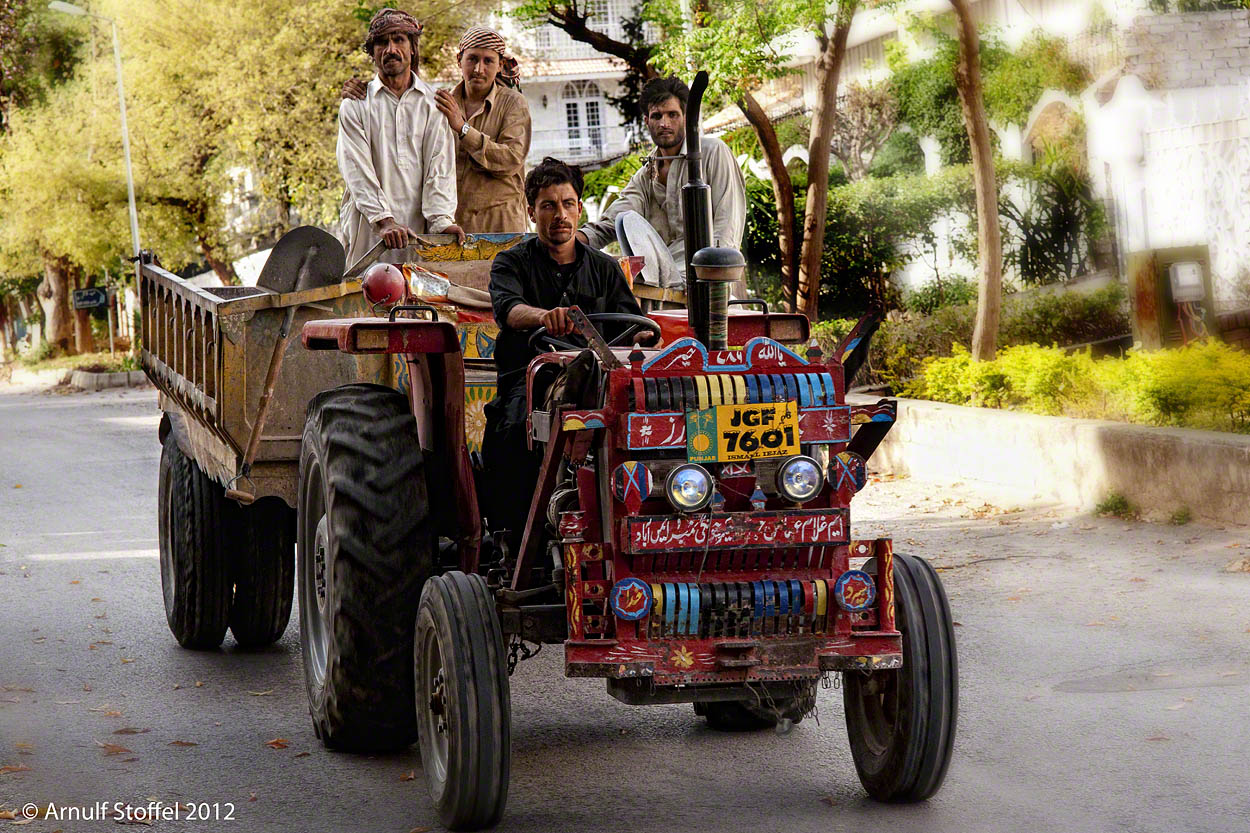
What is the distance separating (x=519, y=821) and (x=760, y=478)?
1.33 metres

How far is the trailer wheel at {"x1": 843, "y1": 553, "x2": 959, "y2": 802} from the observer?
4793 millimetres

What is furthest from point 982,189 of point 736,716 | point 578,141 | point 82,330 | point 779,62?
point 578,141

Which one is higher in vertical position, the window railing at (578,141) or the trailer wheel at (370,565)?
the window railing at (578,141)

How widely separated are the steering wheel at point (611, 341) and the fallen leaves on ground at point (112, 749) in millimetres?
2213

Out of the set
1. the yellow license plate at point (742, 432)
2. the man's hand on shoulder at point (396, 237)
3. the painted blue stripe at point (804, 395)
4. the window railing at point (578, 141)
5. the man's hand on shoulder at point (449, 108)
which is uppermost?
the window railing at point (578, 141)

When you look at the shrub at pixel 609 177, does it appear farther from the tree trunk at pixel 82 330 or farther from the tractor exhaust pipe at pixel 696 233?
the tree trunk at pixel 82 330

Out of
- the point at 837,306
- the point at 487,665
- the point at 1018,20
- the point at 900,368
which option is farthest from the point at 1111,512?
the point at 1018,20

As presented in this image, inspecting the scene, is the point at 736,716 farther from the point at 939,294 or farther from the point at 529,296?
the point at 939,294

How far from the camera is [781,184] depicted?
18406 mm

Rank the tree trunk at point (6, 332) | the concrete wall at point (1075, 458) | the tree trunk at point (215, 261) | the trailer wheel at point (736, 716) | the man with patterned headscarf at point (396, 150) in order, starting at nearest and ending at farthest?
the trailer wheel at point (736, 716)
the man with patterned headscarf at point (396, 150)
the concrete wall at point (1075, 458)
the tree trunk at point (215, 261)
the tree trunk at point (6, 332)

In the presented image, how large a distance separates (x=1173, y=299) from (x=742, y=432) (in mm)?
11510

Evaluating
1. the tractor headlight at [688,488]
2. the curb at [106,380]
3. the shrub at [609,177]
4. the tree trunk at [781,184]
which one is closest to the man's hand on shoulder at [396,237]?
the tractor headlight at [688,488]

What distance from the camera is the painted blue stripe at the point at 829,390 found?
475 cm

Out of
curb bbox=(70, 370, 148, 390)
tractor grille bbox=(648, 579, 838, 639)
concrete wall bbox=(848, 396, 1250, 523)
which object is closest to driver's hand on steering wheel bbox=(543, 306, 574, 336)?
tractor grille bbox=(648, 579, 838, 639)
